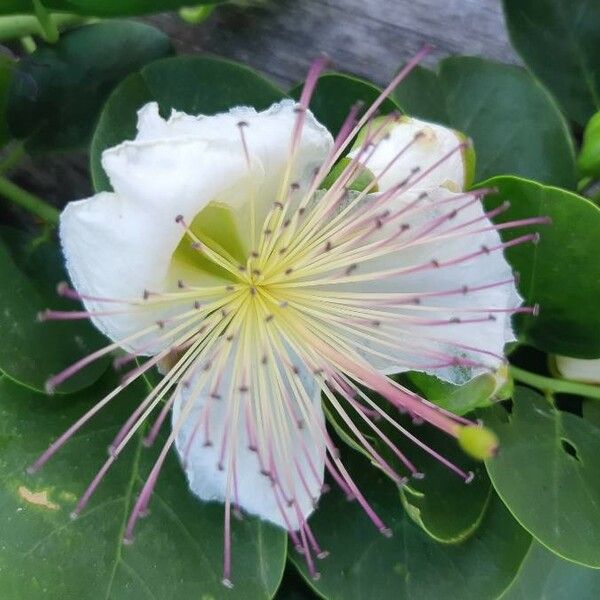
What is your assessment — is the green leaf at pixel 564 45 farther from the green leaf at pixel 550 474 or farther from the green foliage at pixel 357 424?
the green leaf at pixel 550 474

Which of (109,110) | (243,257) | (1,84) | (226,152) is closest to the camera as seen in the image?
(226,152)

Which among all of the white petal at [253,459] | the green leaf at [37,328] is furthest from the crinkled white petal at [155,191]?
the green leaf at [37,328]

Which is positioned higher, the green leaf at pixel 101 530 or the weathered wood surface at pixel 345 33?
the weathered wood surface at pixel 345 33

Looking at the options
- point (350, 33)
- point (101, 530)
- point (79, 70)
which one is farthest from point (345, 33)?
point (101, 530)

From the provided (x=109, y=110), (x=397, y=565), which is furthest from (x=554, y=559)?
(x=109, y=110)

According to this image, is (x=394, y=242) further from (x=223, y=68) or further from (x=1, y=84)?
(x=1, y=84)

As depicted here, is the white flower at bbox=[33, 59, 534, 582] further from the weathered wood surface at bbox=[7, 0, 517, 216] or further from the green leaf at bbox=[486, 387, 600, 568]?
the weathered wood surface at bbox=[7, 0, 517, 216]
